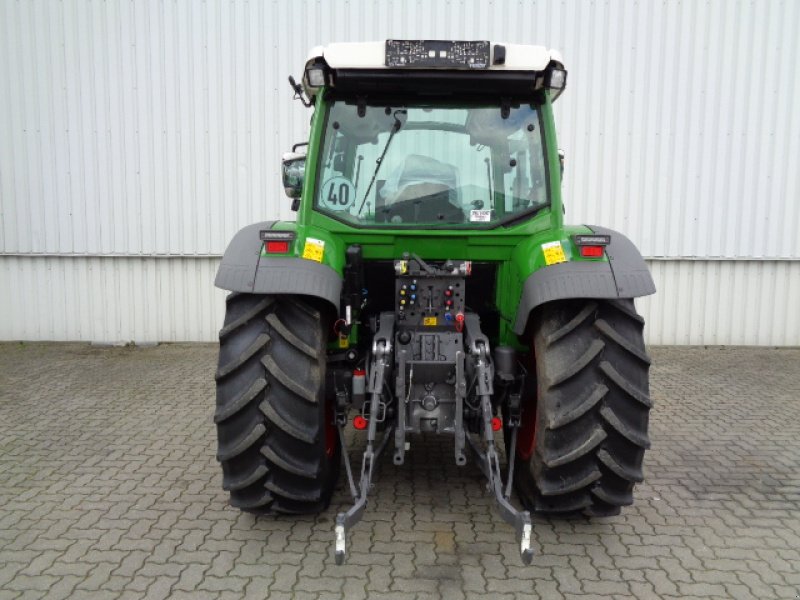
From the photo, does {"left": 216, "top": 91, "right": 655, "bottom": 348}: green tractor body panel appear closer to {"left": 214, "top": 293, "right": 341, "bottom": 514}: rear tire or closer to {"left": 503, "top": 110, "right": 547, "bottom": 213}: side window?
{"left": 503, "top": 110, "right": 547, "bottom": 213}: side window

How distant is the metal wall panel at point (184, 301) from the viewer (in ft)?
26.7

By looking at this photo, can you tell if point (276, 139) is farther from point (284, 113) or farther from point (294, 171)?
point (294, 171)

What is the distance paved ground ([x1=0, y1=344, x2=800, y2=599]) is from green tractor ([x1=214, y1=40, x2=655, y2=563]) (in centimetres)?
26

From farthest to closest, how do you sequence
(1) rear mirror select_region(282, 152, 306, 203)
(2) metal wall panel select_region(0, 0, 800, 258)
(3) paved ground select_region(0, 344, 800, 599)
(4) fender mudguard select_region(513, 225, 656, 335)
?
(2) metal wall panel select_region(0, 0, 800, 258)
(1) rear mirror select_region(282, 152, 306, 203)
(4) fender mudguard select_region(513, 225, 656, 335)
(3) paved ground select_region(0, 344, 800, 599)

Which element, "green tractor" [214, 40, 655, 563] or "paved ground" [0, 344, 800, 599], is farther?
"green tractor" [214, 40, 655, 563]

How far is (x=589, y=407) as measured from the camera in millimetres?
2986

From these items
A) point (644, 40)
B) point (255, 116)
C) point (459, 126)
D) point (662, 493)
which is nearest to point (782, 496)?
point (662, 493)

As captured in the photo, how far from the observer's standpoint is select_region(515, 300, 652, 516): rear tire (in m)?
3.01

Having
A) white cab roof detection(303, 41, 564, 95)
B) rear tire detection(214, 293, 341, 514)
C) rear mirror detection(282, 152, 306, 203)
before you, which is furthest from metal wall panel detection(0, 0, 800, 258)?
rear tire detection(214, 293, 341, 514)

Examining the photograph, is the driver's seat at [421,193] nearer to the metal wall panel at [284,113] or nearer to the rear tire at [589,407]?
the rear tire at [589,407]

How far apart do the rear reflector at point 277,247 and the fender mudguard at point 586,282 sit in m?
1.17

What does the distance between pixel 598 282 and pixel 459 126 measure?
1.14m

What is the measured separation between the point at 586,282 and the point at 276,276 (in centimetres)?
143

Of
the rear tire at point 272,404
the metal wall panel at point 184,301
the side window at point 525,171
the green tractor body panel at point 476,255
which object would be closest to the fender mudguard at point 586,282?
the green tractor body panel at point 476,255
